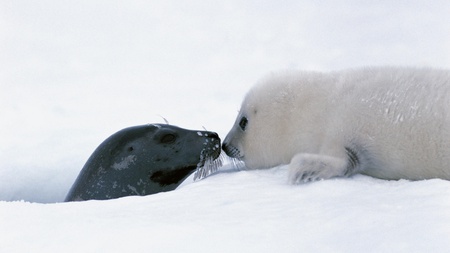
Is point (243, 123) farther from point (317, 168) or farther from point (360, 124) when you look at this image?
point (317, 168)

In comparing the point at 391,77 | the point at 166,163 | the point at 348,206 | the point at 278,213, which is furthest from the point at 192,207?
the point at 166,163

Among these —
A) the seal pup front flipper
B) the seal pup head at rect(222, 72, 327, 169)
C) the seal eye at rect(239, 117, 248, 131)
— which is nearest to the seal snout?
the seal pup head at rect(222, 72, 327, 169)

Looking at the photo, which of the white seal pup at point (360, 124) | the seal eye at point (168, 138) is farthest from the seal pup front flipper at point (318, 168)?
the seal eye at point (168, 138)

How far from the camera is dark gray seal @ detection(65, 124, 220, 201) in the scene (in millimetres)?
5621

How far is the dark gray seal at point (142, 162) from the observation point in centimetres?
562

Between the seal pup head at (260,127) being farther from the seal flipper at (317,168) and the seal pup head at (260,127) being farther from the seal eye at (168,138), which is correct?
the seal flipper at (317,168)

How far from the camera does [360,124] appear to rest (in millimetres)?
4074

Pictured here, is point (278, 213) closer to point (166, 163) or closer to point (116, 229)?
point (116, 229)

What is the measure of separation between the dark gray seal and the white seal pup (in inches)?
40.1

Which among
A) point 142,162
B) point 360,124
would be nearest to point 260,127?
point 360,124

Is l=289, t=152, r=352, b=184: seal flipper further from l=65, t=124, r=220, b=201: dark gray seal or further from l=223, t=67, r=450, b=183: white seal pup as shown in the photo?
l=65, t=124, r=220, b=201: dark gray seal

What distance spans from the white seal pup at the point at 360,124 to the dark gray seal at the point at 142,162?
3.34 ft

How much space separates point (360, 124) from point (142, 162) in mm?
2437

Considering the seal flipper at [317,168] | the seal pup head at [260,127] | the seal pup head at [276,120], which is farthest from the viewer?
the seal pup head at [260,127]
